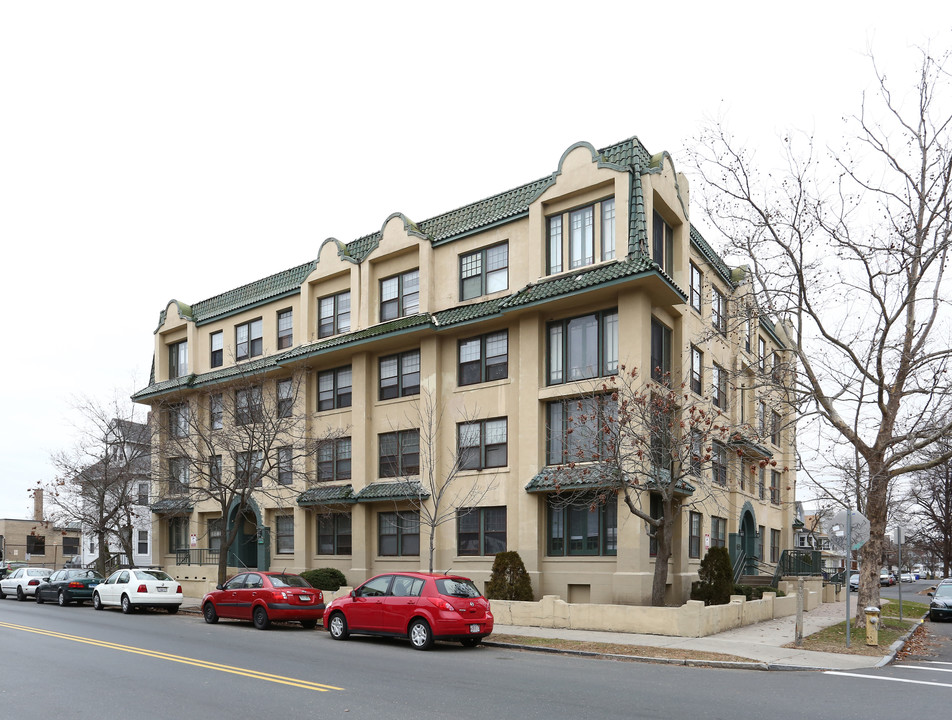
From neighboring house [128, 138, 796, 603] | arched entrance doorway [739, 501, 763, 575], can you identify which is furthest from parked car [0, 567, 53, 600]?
arched entrance doorway [739, 501, 763, 575]

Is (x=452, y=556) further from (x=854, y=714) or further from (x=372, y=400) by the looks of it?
(x=854, y=714)

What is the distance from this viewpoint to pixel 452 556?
26.9m

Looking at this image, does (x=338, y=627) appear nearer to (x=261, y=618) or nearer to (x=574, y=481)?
(x=261, y=618)

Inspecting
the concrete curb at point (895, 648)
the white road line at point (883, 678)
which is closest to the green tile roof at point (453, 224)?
the concrete curb at point (895, 648)

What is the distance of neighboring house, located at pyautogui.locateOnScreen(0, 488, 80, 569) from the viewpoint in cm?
7250

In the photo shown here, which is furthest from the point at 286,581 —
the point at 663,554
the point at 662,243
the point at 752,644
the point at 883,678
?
the point at 662,243

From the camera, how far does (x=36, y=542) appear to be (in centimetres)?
7419

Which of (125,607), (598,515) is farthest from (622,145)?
(125,607)

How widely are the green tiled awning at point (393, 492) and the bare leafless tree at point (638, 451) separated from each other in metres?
5.21

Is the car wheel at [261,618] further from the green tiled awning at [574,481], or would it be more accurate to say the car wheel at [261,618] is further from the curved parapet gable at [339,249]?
the curved parapet gable at [339,249]

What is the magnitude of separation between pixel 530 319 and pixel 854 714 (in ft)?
53.8

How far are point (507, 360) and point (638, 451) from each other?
8441 millimetres

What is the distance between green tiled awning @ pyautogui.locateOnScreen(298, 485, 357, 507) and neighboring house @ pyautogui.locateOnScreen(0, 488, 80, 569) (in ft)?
164

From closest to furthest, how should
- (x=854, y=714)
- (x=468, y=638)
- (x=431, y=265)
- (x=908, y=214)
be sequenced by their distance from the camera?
(x=854, y=714)
(x=468, y=638)
(x=908, y=214)
(x=431, y=265)
